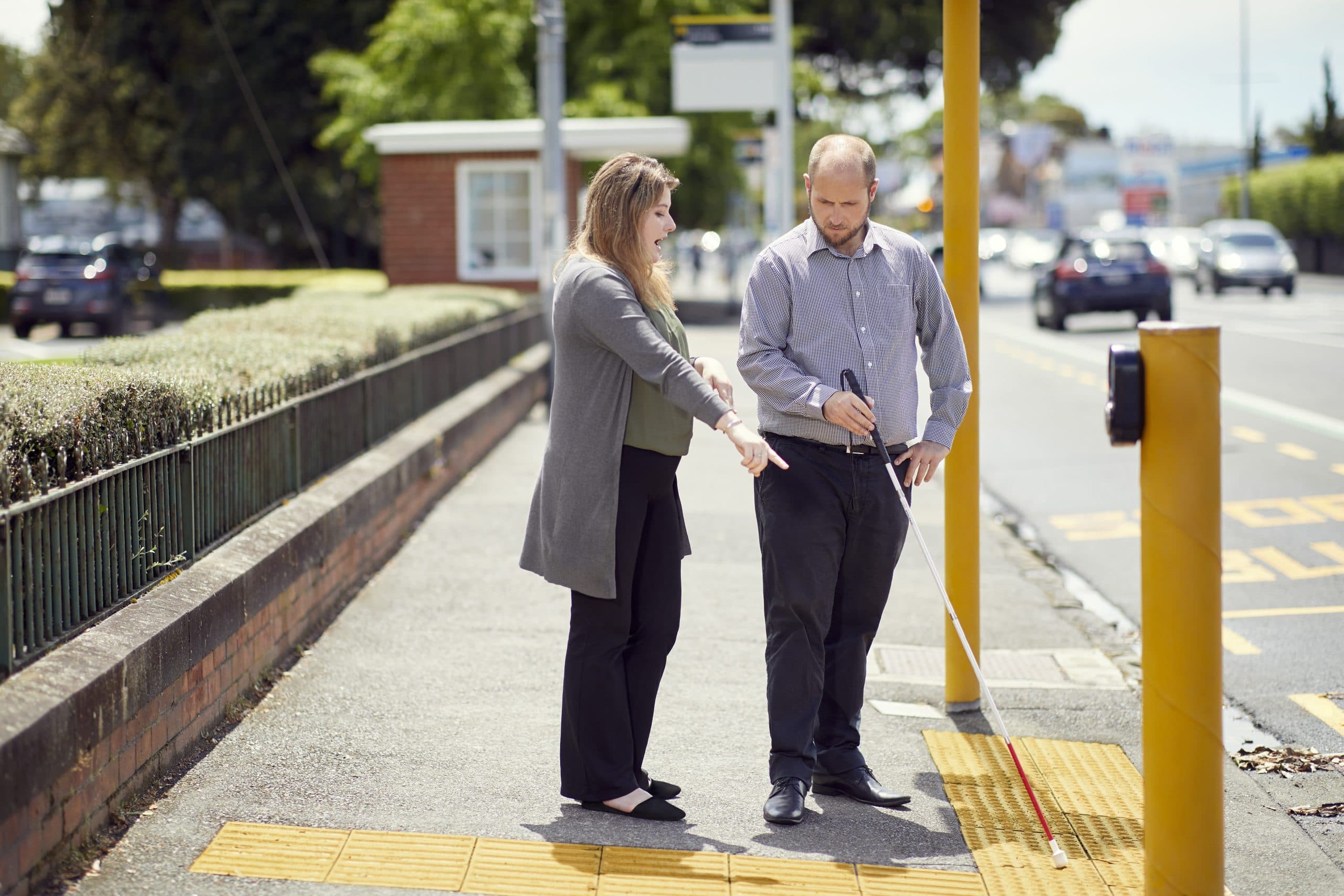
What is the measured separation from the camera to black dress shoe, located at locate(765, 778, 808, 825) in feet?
14.1

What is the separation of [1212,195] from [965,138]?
273 ft

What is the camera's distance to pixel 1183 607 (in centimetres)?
347

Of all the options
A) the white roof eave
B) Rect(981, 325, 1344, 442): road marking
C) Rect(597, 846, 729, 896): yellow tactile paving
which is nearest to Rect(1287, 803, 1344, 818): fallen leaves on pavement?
Rect(597, 846, 729, 896): yellow tactile paving

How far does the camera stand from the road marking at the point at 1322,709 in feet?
18.3

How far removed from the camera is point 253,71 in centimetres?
3638

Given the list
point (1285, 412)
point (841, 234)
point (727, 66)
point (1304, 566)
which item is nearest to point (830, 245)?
point (841, 234)

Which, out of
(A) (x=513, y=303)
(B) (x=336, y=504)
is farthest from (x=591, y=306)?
(A) (x=513, y=303)

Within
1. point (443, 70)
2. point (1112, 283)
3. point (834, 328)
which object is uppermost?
point (443, 70)

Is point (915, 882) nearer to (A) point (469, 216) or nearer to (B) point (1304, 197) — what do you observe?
(A) point (469, 216)

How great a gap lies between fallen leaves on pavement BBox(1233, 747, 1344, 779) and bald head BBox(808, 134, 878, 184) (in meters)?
2.44

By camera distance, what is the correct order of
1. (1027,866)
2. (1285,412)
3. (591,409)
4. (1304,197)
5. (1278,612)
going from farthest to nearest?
(1304,197), (1285,412), (1278,612), (591,409), (1027,866)

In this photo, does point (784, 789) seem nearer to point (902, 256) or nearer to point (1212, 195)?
point (902, 256)

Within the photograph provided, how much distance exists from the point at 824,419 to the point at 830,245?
20.4 inches

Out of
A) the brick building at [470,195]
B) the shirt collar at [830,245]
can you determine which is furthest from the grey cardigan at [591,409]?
the brick building at [470,195]
